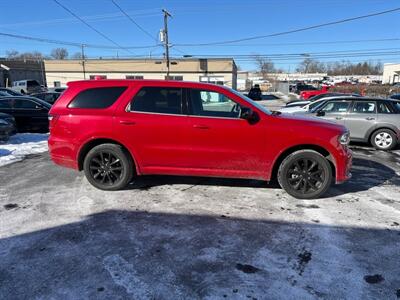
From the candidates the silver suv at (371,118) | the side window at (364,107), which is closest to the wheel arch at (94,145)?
the silver suv at (371,118)

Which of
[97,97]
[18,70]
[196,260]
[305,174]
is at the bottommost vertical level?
[196,260]

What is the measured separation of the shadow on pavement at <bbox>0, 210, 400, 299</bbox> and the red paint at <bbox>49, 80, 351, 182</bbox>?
110 cm

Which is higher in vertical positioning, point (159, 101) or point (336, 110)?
point (159, 101)

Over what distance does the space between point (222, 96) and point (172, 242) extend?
2.56m

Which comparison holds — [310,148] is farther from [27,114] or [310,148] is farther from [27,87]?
[27,87]

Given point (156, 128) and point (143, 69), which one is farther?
point (143, 69)

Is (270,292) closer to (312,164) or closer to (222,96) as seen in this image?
(312,164)

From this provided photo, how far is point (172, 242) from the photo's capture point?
395 centimetres

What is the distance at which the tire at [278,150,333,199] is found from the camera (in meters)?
5.33

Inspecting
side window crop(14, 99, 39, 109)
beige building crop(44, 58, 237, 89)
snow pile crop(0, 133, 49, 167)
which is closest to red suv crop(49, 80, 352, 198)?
snow pile crop(0, 133, 49, 167)

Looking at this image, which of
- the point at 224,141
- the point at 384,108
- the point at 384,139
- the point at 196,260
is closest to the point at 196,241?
the point at 196,260

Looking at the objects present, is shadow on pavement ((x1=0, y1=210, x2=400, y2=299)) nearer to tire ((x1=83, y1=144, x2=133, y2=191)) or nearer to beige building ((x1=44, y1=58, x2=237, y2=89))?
tire ((x1=83, y1=144, x2=133, y2=191))

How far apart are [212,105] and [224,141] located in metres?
0.66

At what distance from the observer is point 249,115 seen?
5223 millimetres
